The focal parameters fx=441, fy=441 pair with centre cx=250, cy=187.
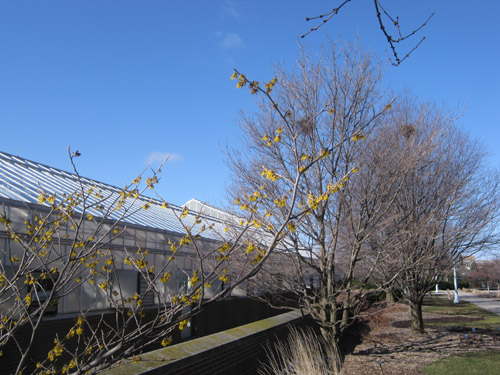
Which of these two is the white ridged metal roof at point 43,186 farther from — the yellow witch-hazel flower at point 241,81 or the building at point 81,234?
the yellow witch-hazel flower at point 241,81

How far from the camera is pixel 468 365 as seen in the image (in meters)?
9.06

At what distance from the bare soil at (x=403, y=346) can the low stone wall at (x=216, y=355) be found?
6.55 ft

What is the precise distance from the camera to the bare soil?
8.87 meters

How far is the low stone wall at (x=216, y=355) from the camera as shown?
4.68 m

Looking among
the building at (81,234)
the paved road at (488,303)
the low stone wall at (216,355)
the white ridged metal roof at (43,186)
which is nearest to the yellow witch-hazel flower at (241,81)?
the low stone wall at (216,355)

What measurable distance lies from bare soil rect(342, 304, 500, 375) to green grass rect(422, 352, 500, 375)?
0.83ft

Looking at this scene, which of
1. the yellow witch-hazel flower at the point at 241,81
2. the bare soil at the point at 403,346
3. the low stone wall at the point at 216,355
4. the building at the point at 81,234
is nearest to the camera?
the yellow witch-hazel flower at the point at 241,81

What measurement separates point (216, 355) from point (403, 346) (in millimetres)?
6995

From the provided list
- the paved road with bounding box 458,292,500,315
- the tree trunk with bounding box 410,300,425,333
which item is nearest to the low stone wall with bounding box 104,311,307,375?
the tree trunk with bounding box 410,300,425,333

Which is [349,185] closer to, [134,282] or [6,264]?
[6,264]

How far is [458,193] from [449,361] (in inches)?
182

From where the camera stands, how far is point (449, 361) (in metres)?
9.46

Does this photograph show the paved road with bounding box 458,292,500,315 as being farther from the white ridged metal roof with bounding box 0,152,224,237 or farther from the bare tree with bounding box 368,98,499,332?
the white ridged metal roof with bounding box 0,152,224,237

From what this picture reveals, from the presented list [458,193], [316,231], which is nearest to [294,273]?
[316,231]
